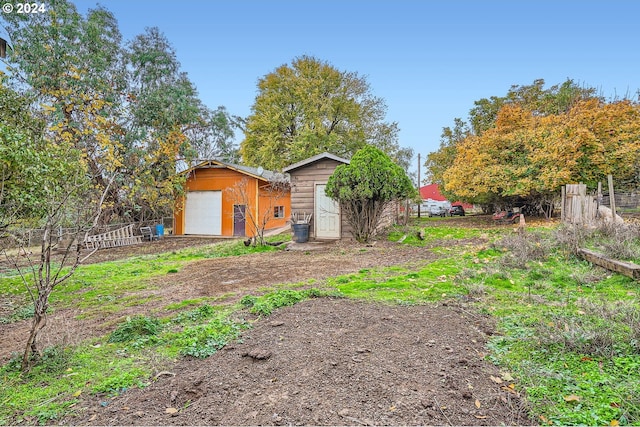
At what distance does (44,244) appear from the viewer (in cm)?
283

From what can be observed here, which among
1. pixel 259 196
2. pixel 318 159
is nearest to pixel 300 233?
pixel 318 159

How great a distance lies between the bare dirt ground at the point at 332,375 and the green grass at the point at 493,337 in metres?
0.18

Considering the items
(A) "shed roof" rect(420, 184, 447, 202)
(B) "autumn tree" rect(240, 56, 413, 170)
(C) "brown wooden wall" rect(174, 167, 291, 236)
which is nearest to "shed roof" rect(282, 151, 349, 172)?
(C) "brown wooden wall" rect(174, 167, 291, 236)

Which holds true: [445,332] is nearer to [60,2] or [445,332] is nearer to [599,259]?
[599,259]

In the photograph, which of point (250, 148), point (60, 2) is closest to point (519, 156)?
point (250, 148)

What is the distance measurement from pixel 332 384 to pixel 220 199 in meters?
15.3

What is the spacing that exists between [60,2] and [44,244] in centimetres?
1456

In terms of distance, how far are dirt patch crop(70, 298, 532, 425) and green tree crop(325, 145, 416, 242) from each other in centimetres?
647

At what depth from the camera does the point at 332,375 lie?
2344mm

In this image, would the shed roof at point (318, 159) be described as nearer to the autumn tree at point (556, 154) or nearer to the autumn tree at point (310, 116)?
the autumn tree at point (556, 154)

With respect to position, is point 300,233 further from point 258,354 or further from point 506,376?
point 506,376

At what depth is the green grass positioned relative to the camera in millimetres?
2139

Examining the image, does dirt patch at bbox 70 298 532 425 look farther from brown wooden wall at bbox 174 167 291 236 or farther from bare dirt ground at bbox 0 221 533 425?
brown wooden wall at bbox 174 167 291 236

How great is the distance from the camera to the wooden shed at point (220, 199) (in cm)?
1614
